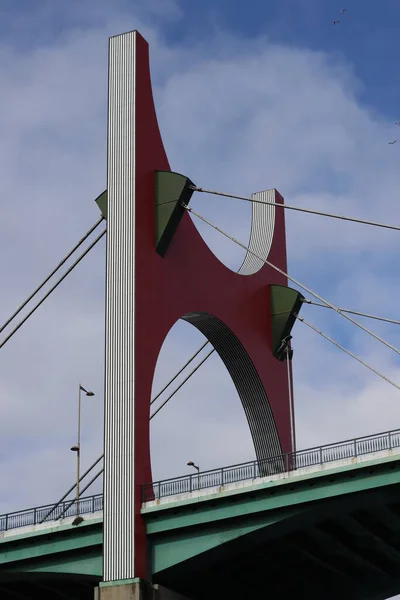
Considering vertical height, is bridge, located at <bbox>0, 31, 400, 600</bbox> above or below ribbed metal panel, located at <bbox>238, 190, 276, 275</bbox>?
below

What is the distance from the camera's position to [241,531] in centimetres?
4628

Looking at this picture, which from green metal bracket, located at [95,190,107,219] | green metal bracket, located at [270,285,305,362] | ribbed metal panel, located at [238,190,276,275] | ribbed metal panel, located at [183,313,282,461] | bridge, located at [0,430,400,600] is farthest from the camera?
ribbed metal panel, located at [238,190,276,275]

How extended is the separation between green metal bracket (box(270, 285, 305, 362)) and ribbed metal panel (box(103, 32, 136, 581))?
13290 mm

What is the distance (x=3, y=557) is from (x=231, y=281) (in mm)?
17042

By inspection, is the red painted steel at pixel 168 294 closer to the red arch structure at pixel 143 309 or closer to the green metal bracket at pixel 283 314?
the red arch structure at pixel 143 309

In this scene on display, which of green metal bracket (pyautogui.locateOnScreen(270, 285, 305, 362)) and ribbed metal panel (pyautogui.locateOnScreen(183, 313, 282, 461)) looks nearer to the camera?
ribbed metal panel (pyautogui.locateOnScreen(183, 313, 282, 461))

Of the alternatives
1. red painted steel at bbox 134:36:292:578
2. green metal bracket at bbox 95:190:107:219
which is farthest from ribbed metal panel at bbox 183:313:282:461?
green metal bracket at bbox 95:190:107:219

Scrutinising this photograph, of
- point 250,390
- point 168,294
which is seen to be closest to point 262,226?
point 250,390

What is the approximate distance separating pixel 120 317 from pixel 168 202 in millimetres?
6031

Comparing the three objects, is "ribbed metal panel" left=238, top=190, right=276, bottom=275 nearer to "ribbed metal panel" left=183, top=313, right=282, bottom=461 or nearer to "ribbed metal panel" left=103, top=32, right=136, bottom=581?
"ribbed metal panel" left=183, top=313, right=282, bottom=461

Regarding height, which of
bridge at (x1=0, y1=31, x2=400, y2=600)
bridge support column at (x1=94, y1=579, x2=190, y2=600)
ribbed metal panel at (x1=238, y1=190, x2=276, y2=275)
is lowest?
bridge support column at (x1=94, y1=579, x2=190, y2=600)

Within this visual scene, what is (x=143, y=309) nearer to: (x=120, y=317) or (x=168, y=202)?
(x=120, y=317)

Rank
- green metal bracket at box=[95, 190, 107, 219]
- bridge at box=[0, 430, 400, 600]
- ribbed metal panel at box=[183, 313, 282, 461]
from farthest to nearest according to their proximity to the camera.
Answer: ribbed metal panel at box=[183, 313, 282, 461] < green metal bracket at box=[95, 190, 107, 219] < bridge at box=[0, 430, 400, 600]

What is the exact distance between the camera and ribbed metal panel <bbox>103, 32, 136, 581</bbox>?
153ft
